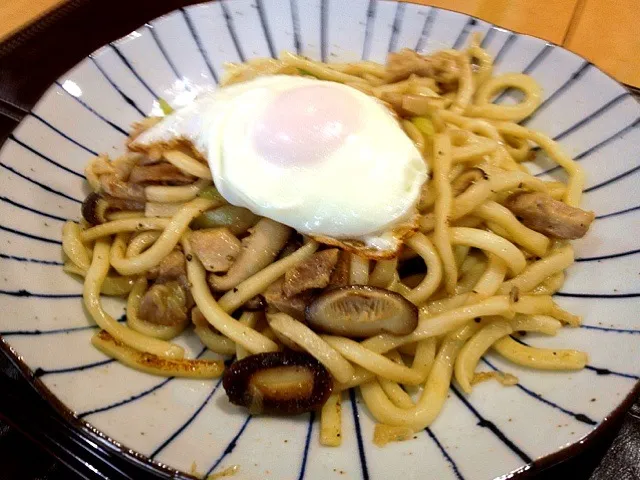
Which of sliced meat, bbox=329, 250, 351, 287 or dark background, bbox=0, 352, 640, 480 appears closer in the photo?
dark background, bbox=0, 352, 640, 480

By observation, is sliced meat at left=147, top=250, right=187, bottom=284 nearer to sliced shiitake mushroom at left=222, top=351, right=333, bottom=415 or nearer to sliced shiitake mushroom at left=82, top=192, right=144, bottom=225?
sliced shiitake mushroom at left=82, top=192, right=144, bottom=225

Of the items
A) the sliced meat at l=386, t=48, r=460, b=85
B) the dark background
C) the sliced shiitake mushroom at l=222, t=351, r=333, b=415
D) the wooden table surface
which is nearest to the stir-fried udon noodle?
the sliced shiitake mushroom at l=222, t=351, r=333, b=415

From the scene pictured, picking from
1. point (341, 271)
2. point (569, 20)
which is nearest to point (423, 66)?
point (341, 271)

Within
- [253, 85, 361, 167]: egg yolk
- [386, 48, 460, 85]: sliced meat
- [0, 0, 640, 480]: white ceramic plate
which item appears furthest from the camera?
[386, 48, 460, 85]: sliced meat

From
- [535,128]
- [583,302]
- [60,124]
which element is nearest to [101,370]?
[60,124]

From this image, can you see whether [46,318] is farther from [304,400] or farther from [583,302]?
[583,302]

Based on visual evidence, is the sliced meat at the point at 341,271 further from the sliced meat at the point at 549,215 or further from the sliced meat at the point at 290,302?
the sliced meat at the point at 549,215
